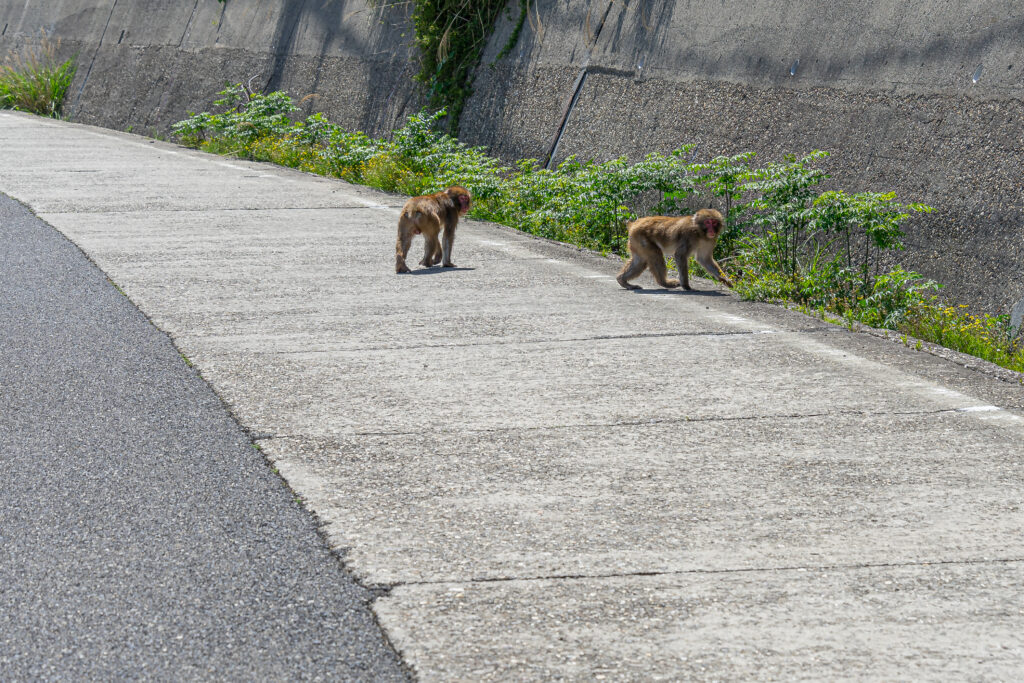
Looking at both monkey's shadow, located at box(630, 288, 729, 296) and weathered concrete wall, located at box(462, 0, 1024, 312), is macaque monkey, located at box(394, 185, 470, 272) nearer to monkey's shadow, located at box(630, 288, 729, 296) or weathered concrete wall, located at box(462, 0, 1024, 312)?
monkey's shadow, located at box(630, 288, 729, 296)

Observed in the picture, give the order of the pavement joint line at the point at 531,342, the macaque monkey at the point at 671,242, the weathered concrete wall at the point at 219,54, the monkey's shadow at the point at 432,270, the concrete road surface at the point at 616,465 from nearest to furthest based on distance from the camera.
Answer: the concrete road surface at the point at 616,465 → the pavement joint line at the point at 531,342 → the macaque monkey at the point at 671,242 → the monkey's shadow at the point at 432,270 → the weathered concrete wall at the point at 219,54

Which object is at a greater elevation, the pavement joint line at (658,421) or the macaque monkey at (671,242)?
the macaque monkey at (671,242)

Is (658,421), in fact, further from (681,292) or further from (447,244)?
(447,244)

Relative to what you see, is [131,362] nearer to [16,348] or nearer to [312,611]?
[16,348]

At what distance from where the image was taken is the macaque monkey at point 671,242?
27.2 ft

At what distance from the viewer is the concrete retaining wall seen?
7750mm

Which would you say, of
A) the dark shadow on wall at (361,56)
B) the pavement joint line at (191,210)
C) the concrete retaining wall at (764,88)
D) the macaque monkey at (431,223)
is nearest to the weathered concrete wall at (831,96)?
the concrete retaining wall at (764,88)

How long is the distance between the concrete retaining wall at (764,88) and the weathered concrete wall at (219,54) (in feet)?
0.15

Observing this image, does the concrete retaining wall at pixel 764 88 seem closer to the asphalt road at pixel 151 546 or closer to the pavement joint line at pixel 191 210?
the pavement joint line at pixel 191 210

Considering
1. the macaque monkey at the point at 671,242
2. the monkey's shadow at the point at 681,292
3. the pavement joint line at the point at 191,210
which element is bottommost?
the pavement joint line at the point at 191,210

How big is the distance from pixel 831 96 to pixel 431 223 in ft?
9.95

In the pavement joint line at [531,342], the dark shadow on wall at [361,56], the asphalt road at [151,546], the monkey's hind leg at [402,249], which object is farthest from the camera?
the dark shadow on wall at [361,56]

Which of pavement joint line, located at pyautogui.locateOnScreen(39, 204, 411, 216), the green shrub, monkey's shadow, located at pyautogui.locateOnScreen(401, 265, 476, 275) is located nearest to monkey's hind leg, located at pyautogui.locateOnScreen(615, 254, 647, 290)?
the green shrub

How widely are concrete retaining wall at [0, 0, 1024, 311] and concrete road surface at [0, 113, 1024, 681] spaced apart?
1361 millimetres
